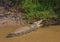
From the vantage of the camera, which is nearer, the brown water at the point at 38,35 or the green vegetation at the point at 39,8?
the brown water at the point at 38,35

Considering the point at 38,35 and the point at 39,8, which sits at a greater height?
the point at 39,8

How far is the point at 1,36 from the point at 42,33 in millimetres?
1480

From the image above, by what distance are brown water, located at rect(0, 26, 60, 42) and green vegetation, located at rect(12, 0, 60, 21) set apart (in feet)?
3.27

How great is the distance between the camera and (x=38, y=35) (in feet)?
27.1

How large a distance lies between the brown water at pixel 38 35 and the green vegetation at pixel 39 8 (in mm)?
996

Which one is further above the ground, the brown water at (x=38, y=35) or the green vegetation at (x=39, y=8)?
the green vegetation at (x=39, y=8)

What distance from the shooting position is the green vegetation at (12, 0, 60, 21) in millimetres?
9930

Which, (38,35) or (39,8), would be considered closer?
(38,35)

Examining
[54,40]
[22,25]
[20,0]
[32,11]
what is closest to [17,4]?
[20,0]

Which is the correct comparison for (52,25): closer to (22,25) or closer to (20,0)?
(22,25)

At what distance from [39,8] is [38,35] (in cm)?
244

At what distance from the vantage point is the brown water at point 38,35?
25.7 ft

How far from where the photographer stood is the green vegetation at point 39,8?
32.6 ft

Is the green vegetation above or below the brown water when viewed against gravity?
above
